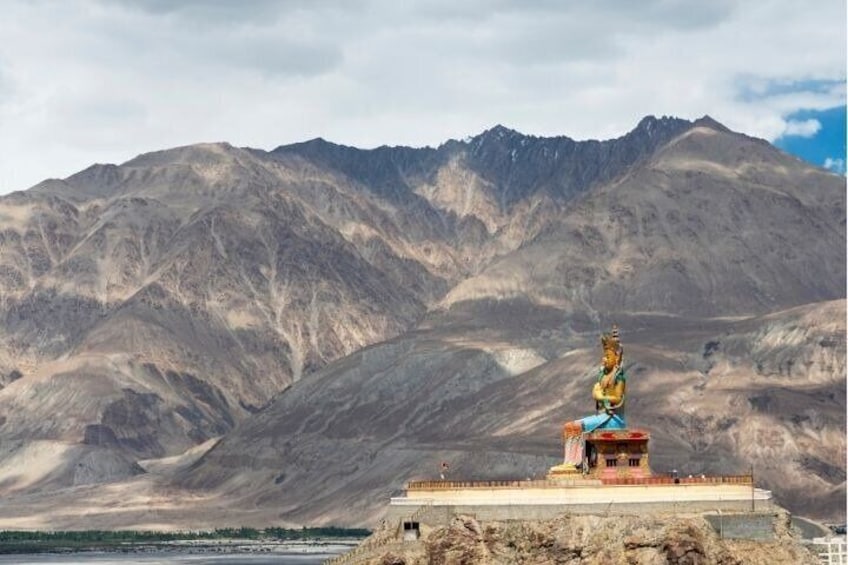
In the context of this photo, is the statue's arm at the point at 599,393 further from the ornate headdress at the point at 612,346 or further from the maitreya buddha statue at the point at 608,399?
the ornate headdress at the point at 612,346

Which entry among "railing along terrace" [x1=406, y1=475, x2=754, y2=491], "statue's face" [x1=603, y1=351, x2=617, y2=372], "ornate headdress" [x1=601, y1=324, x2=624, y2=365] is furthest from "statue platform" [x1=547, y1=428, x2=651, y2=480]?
"ornate headdress" [x1=601, y1=324, x2=624, y2=365]

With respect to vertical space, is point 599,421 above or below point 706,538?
above

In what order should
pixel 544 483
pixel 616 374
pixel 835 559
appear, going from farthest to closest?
pixel 835 559 < pixel 616 374 < pixel 544 483

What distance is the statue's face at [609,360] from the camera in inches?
3883

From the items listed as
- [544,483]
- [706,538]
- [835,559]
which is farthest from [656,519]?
[835,559]

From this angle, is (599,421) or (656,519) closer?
(656,519)

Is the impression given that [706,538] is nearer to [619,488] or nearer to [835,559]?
[619,488]

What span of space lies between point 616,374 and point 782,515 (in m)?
13.6

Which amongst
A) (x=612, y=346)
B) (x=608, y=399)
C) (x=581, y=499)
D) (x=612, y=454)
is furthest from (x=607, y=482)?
(x=612, y=346)

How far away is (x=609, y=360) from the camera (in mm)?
98812

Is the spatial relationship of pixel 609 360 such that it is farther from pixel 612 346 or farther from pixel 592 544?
pixel 592 544

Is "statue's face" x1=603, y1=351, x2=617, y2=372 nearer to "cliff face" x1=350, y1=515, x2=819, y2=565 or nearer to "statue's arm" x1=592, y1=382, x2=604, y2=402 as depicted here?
"statue's arm" x1=592, y1=382, x2=604, y2=402

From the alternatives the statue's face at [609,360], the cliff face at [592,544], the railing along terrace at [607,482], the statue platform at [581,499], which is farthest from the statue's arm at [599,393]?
the cliff face at [592,544]

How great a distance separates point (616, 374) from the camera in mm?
99312
